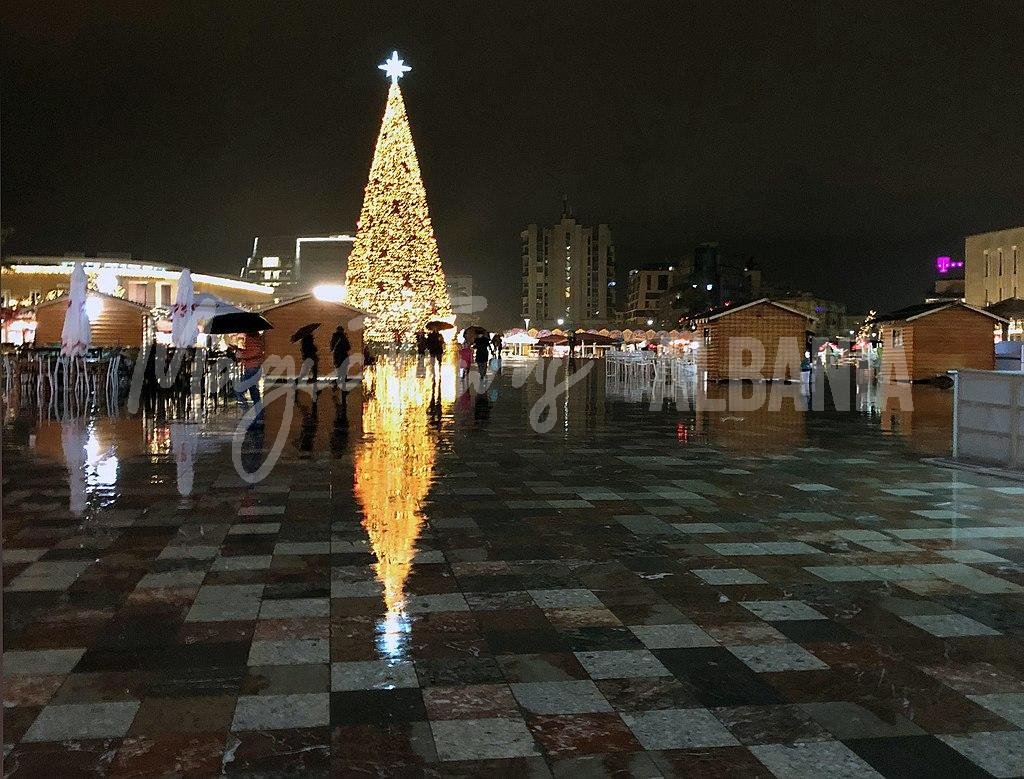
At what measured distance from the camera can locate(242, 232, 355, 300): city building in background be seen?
120m

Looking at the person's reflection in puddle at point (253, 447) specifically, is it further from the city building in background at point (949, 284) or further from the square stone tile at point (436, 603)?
the city building in background at point (949, 284)

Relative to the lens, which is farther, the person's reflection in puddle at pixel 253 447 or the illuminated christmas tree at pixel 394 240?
the illuminated christmas tree at pixel 394 240

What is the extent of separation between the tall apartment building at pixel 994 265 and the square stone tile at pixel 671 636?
248 feet

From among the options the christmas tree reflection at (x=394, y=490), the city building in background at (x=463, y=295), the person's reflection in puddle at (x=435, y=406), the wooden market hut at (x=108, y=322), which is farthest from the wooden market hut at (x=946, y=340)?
the city building in background at (x=463, y=295)

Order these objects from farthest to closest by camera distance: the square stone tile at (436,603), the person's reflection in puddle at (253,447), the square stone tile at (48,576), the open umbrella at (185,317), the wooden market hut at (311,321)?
the wooden market hut at (311,321) < the open umbrella at (185,317) < the person's reflection in puddle at (253,447) < the square stone tile at (48,576) < the square stone tile at (436,603)

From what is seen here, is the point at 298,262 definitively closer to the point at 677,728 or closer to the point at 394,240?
the point at 394,240

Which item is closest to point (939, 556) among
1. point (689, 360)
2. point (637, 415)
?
point (637, 415)

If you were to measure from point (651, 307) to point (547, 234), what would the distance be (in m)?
26.7

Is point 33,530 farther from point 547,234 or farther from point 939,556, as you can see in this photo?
point 547,234

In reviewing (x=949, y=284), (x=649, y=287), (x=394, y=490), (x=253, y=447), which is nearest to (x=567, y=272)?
(x=649, y=287)

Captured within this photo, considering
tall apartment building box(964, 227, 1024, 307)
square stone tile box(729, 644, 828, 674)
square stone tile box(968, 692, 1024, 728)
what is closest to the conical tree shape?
square stone tile box(729, 644, 828, 674)

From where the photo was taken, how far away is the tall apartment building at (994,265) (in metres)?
73.8

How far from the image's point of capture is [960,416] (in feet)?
35.0

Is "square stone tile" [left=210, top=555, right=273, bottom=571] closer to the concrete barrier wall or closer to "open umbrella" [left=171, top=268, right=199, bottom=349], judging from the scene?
the concrete barrier wall
